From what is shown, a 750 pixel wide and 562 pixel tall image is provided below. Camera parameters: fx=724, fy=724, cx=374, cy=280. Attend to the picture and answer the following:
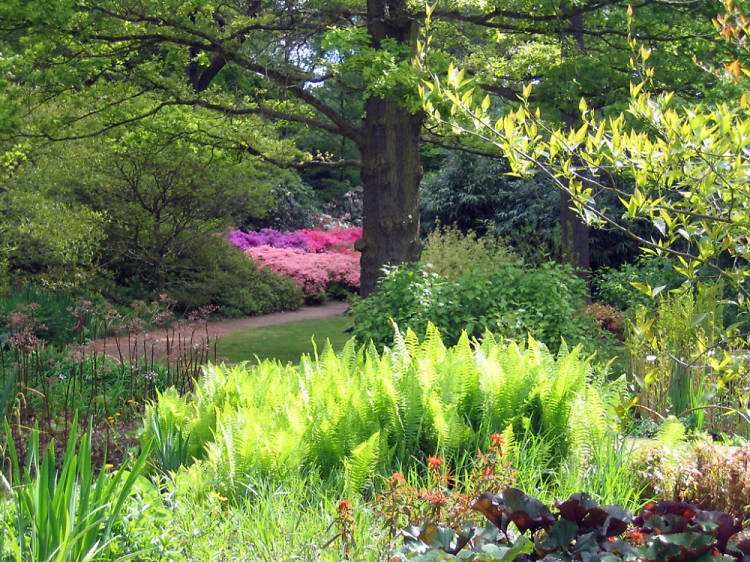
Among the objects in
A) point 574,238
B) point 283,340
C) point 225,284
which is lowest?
point 283,340

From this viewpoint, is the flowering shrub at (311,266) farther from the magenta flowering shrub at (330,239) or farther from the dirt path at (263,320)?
the magenta flowering shrub at (330,239)

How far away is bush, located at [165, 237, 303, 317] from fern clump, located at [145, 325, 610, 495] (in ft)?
33.2

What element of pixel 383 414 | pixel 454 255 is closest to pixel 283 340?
pixel 454 255

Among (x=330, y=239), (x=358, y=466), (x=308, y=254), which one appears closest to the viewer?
(x=358, y=466)

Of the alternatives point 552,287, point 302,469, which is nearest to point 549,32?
point 552,287

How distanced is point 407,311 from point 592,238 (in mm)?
9183

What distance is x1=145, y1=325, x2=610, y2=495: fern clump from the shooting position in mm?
3268

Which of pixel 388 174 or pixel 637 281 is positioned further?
pixel 637 281

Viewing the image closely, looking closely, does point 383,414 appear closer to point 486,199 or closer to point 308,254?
point 486,199

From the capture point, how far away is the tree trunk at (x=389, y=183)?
30.4ft

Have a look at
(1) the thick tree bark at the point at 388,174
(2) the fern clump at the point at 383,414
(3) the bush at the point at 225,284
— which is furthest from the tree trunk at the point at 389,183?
(3) the bush at the point at 225,284

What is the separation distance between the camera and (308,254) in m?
18.4

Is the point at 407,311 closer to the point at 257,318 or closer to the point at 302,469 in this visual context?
the point at 302,469

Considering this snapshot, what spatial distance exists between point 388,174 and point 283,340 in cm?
354
